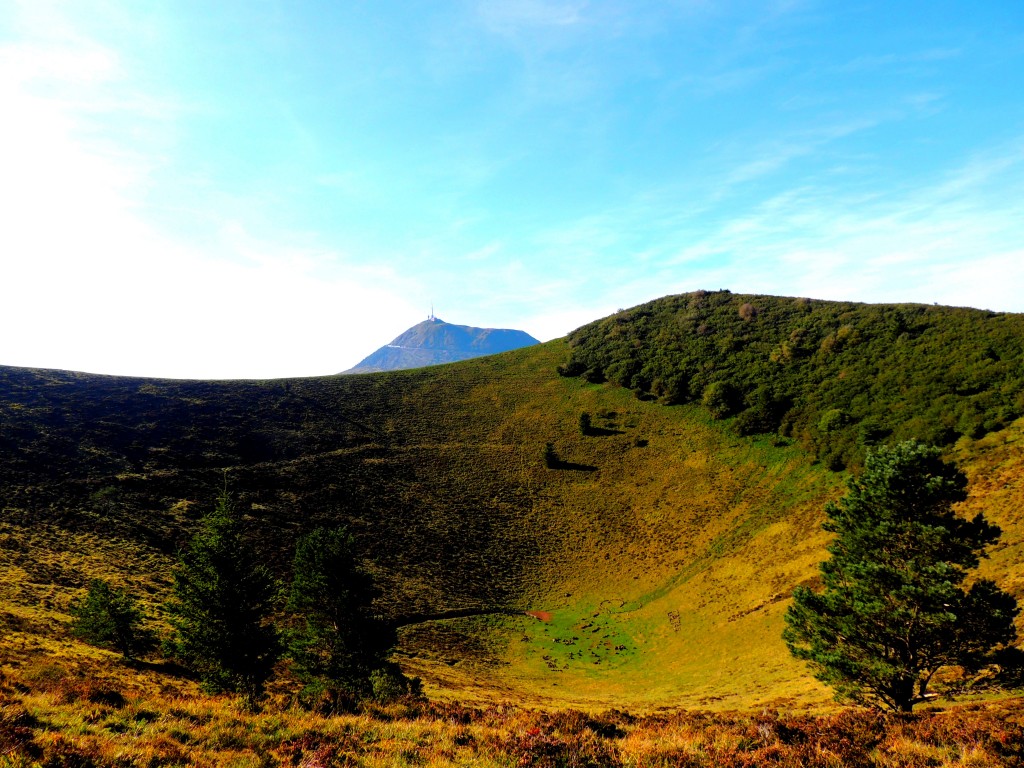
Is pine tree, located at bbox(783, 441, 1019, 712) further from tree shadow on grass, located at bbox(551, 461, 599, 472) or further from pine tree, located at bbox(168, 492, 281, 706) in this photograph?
tree shadow on grass, located at bbox(551, 461, 599, 472)

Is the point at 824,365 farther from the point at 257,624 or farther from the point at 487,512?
the point at 257,624

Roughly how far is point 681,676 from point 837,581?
61.0 feet

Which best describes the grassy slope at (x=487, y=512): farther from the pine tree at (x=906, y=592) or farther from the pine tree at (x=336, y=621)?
the pine tree at (x=906, y=592)

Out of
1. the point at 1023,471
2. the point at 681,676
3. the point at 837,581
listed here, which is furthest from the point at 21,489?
the point at 1023,471

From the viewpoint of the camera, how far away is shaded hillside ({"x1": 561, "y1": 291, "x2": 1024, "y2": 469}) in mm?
48375

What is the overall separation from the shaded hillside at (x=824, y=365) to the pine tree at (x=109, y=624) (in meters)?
60.2

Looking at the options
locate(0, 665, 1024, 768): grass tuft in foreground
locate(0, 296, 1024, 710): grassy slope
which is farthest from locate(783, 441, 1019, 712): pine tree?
locate(0, 296, 1024, 710): grassy slope

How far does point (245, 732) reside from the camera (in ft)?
33.7

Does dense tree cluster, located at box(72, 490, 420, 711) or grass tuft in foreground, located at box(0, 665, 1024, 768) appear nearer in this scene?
grass tuft in foreground, located at box(0, 665, 1024, 768)

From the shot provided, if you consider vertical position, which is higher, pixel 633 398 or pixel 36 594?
pixel 633 398

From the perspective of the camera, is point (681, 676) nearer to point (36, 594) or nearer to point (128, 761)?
point (128, 761)

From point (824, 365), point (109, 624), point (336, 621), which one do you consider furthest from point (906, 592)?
point (824, 365)

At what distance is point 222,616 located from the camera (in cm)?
1631

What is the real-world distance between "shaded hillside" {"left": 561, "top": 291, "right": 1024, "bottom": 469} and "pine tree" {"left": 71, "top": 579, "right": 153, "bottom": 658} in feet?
197
